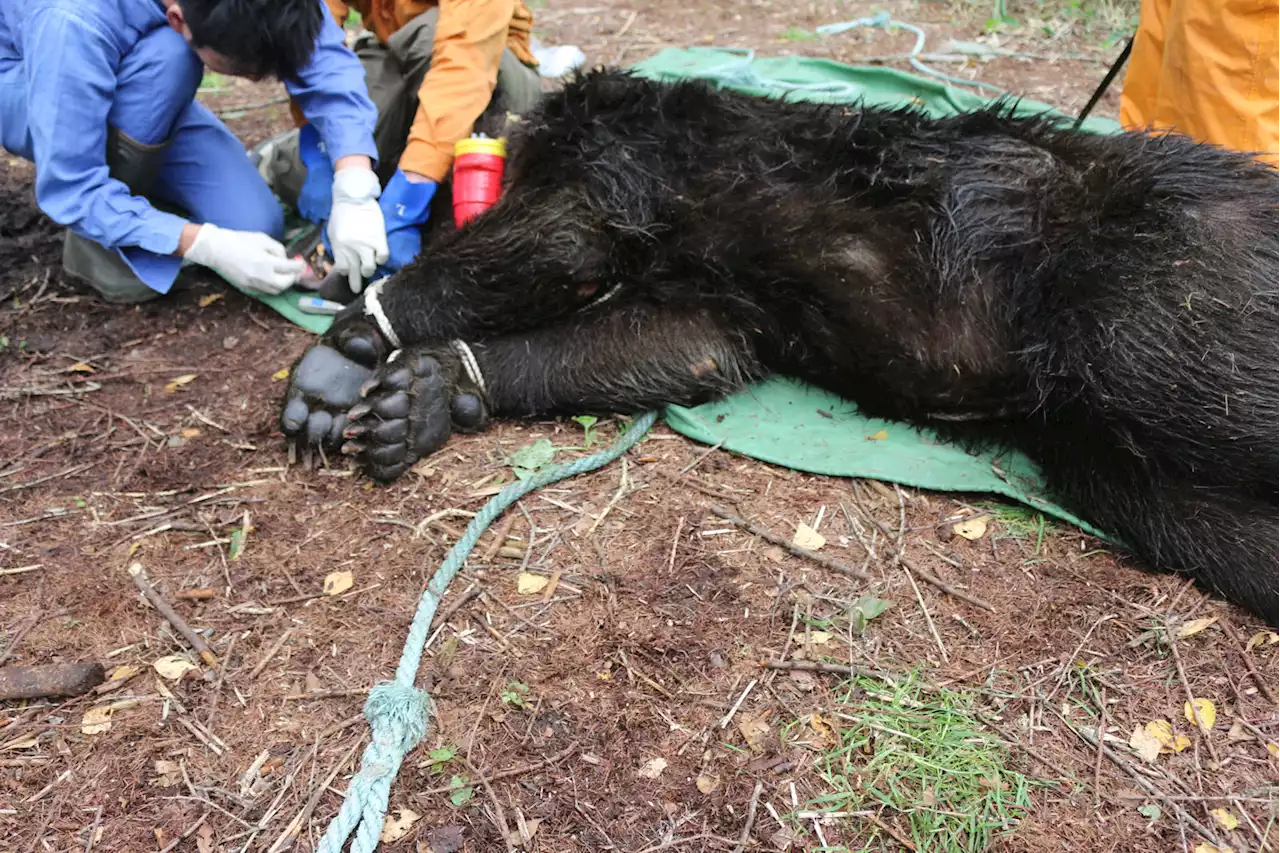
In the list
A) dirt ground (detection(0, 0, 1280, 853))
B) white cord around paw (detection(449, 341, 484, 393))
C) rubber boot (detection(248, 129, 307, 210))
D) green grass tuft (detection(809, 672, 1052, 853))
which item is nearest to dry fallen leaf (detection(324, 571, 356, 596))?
dirt ground (detection(0, 0, 1280, 853))

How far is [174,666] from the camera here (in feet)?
7.57

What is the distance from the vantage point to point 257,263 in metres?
3.69

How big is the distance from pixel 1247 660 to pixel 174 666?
299cm

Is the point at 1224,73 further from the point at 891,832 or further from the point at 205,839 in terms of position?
the point at 205,839

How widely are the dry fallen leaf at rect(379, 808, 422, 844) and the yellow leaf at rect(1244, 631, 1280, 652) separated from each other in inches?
91.4

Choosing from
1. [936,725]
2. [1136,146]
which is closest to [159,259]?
[936,725]

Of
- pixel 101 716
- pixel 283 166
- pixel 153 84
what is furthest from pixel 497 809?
pixel 283 166

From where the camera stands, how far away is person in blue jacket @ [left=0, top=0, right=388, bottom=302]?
327cm

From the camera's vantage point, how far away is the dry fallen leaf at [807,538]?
8.91 ft

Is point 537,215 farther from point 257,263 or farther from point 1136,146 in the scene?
point 1136,146

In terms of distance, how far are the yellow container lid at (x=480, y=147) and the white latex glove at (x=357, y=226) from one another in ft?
1.73

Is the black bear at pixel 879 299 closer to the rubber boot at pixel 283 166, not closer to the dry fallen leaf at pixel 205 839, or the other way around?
the dry fallen leaf at pixel 205 839

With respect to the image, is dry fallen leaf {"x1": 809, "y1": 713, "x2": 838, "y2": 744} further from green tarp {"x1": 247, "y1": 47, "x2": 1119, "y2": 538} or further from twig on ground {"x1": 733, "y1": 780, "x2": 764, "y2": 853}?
green tarp {"x1": 247, "y1": 47, "x2": 1119, "y2": 538}

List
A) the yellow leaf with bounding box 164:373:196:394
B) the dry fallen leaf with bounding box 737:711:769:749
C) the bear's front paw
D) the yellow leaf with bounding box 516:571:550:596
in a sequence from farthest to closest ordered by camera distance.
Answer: the yellow leaf with bounding box 164:373:196:394 < the bear's front paw < the yellow leaf with bounding box 516:571:550:596 < the dry fallen leaf with bounding box 737:711:769:749
